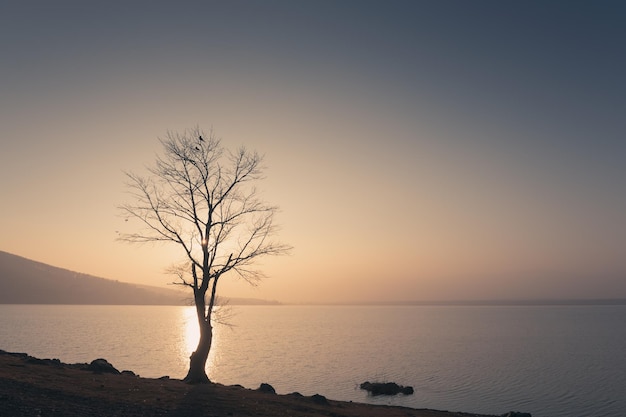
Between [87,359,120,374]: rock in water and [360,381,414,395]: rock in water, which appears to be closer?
[87,359,120,374]: rock in water

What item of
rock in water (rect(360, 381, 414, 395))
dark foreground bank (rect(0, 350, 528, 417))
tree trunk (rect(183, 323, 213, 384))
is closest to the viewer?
dark foreground bank (rect(0, 350, 528, 417))

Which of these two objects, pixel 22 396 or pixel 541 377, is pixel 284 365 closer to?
pixel 541 377

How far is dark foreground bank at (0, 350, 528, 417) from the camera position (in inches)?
811

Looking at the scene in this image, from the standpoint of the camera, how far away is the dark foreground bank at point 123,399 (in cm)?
2061

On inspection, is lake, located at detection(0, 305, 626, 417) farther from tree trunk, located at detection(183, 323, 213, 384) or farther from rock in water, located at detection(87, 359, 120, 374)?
rock in water, located at detection(87, 359, 120, 374)

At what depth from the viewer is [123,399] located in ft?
78.2

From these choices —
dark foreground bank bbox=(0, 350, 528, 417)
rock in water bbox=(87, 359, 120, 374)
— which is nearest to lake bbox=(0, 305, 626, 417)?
rock in water bbox=(87, 359, 120, 374)

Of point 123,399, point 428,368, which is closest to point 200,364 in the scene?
point 123,399

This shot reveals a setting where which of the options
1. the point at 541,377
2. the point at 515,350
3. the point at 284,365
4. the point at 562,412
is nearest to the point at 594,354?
the point at 515,350

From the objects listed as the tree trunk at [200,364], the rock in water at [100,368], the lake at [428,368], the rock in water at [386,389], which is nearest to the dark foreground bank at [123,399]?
the rock in water at [100,368]

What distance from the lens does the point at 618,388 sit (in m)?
58.2

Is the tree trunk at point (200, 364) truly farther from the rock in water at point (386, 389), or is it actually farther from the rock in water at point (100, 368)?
the rock in water at point (386, 389)

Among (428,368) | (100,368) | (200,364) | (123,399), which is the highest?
(200,364)

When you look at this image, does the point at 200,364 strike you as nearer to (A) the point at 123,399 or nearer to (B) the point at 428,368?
(A) the point at 123,399
